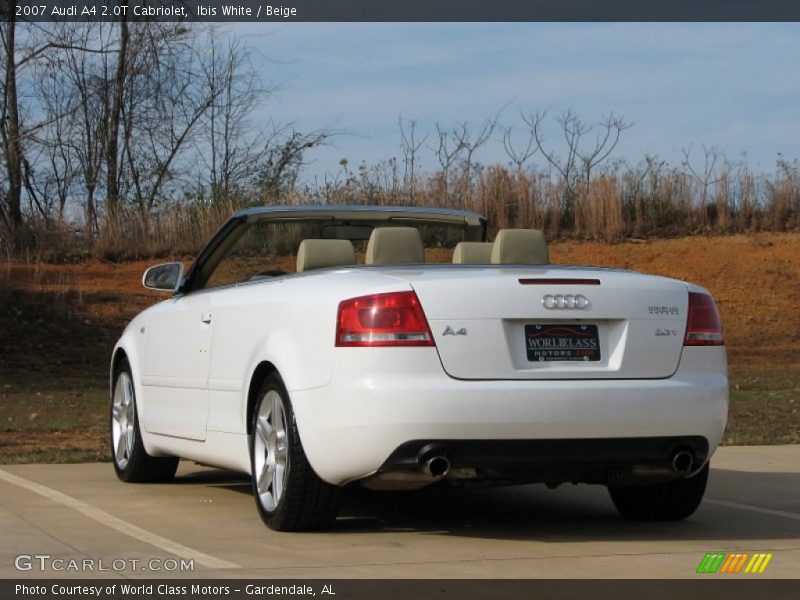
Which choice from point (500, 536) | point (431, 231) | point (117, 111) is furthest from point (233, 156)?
point (500, 536)

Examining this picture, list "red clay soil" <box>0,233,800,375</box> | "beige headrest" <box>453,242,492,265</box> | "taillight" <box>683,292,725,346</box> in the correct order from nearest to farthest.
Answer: "taillight" <box>683,292,725,346</box>, "beige headrest" <box>453,242,492,265</box>, "red clay soil" <box>0,233,800,375</box>

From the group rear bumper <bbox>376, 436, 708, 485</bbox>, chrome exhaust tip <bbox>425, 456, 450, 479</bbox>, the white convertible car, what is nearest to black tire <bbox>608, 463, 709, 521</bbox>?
the white convertible car

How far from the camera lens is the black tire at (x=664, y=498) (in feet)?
25.4

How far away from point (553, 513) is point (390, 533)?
1.27 meters

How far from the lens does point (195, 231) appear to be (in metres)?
29.0

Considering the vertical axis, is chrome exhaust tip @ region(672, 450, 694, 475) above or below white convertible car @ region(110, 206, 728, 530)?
below

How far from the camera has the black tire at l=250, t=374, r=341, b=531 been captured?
A: 6992 mm

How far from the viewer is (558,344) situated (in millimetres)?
6809

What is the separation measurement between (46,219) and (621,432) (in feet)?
79.2

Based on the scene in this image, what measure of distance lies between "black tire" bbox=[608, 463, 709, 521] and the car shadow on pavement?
7 cm
